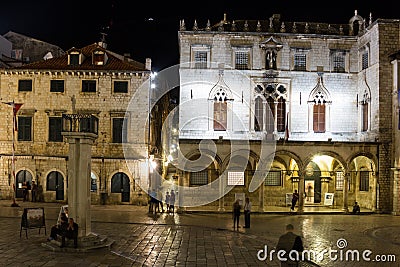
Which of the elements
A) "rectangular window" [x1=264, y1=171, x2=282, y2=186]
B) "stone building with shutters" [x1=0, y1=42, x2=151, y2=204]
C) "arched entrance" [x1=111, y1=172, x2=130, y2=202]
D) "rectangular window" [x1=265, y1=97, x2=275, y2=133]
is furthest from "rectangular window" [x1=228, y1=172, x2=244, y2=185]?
"arched entrance" [x1=111, y1=172, x2=130, y2=202]

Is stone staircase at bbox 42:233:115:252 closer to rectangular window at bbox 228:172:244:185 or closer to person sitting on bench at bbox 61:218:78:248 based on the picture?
person sitting on bench at bbox 61:218:78:248

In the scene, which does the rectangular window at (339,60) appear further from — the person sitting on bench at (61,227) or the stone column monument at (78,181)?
the person sitting on bench at (61,227)

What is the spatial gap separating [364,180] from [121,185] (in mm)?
18722

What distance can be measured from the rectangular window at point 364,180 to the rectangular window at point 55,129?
2346 cm

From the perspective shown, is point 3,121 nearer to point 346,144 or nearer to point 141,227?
point 141,227

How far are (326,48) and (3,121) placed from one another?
2561cm

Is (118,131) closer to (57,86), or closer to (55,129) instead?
(55,129)

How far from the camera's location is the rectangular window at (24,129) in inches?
1511

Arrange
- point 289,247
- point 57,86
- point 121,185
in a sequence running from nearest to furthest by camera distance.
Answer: point 289,247
point 121,185
point 57,86

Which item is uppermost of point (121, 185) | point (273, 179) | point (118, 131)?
point (118, 131)

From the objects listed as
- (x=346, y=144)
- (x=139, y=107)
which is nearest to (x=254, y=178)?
(x=346, y=144)

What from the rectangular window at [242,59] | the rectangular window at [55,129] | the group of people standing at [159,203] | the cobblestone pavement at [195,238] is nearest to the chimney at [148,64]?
the rectangular window at [242,59]

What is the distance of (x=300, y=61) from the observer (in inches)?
1549

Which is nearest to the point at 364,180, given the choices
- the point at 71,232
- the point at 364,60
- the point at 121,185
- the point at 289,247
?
the point at 364,60
